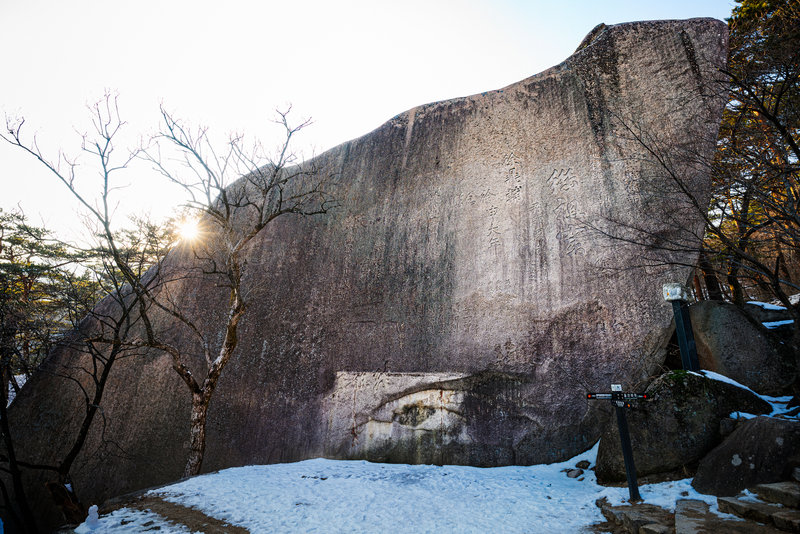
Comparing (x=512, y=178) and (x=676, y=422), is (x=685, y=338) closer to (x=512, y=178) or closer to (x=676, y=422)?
(x=676, y=422)

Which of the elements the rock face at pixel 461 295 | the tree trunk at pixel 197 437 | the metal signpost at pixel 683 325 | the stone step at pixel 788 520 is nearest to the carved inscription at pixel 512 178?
the rock face at pixel 461 295

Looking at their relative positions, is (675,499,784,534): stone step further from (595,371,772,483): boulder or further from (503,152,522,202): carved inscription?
(503,152,522,202): carved inscription

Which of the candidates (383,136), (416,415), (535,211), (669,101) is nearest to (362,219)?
(383,136)

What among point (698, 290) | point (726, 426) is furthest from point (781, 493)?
point (698, 290)

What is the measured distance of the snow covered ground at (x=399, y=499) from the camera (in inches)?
171

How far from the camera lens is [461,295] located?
8203 mm

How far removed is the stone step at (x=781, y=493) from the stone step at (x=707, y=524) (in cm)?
36

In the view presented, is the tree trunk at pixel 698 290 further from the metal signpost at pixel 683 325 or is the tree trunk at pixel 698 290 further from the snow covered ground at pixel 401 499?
the metal signpost at pixel 683 325

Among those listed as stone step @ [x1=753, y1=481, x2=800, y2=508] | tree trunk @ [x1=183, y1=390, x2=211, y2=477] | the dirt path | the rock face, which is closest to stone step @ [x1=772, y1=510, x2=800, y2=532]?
stone step @ [x1=753, y1=481, x2=800, y2=508]

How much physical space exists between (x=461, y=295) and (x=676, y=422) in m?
4.14

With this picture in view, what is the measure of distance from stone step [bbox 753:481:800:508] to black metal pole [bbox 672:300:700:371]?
2243 mm

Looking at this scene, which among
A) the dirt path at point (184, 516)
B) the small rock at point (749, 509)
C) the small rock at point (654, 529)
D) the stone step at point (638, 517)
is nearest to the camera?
the small rock at point (749, 509)

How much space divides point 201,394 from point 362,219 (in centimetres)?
526

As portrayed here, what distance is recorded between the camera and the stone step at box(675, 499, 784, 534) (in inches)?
120
